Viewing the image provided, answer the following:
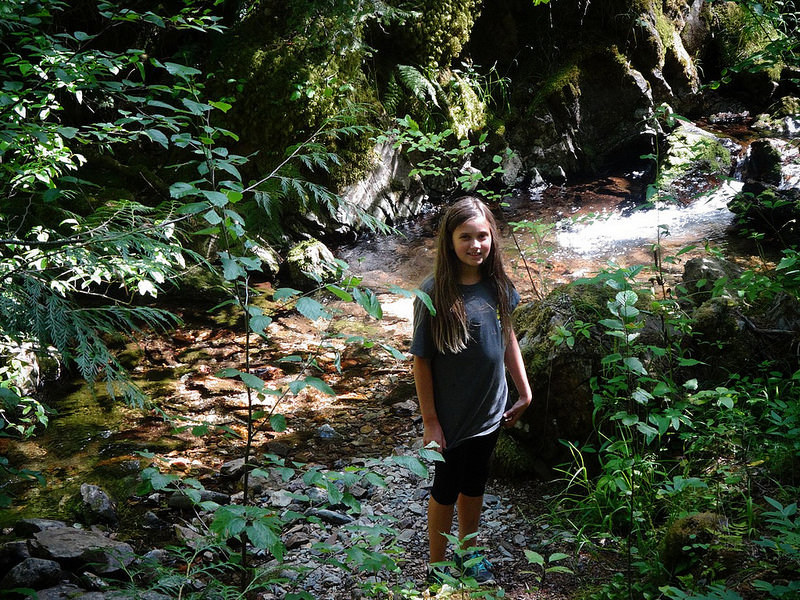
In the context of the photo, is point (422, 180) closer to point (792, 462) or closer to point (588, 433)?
point (588, 433)

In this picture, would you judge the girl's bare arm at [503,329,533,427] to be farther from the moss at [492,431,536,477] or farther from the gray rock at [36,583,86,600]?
the gray rock at [36,583,86,600]

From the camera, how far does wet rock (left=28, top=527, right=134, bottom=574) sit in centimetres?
303

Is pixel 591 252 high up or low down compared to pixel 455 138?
down

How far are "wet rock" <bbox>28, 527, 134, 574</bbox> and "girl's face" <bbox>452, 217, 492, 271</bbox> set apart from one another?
2290 mm

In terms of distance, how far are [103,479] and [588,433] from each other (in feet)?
11.4

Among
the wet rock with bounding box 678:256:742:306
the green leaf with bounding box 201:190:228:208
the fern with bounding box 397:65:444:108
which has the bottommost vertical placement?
the wet rock with bounding box 678:256:742:306

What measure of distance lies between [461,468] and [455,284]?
3.08 ft

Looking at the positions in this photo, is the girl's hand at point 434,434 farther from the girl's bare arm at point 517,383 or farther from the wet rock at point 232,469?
the wet rock at point 232,469

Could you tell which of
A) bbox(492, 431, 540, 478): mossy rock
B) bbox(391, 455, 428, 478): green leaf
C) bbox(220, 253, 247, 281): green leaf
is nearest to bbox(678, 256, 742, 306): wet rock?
bbox(492, 431, 540, 478): mossy rock

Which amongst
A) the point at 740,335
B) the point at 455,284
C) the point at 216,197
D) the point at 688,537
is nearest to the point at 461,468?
the point at 455,284

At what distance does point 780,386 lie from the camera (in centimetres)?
381

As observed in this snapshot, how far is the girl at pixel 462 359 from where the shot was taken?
2867mm

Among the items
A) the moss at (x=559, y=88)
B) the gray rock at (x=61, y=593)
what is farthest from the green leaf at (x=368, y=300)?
the moss at (x=559, y=88)

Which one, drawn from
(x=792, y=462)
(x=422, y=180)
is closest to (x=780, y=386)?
(x=792, y=462)
